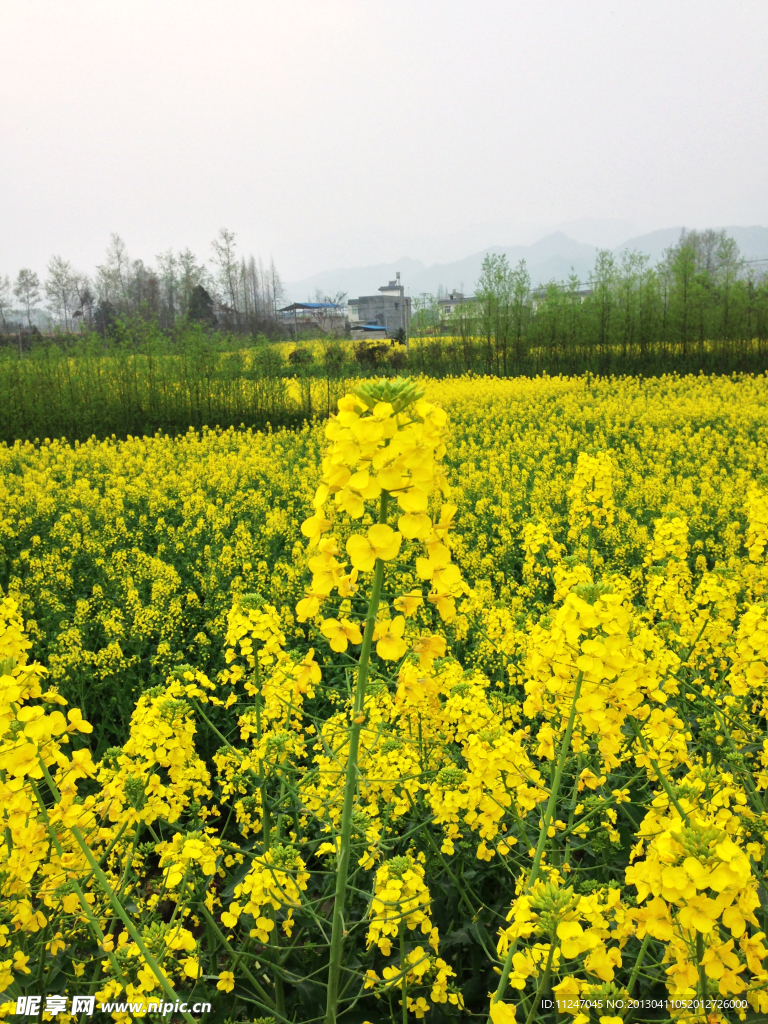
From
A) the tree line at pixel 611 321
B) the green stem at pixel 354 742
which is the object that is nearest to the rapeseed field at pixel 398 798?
the green stem at pixel 354 742

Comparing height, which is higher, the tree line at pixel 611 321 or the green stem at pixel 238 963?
the tree line at pixel 611 321

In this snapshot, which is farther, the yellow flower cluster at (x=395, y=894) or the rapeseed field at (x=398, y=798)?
the yellow flower cluster at (x=395, y=894)

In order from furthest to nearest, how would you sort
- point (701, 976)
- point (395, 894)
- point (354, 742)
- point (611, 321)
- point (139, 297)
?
1. point (139, 297)
2. point (611, 321)
3. point (395, 894)
4. point (354, 742)
5. point (701, 976)

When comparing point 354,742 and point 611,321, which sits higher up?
point 611,321

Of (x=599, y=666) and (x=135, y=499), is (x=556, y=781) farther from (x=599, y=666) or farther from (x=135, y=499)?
(x=135, y=499)

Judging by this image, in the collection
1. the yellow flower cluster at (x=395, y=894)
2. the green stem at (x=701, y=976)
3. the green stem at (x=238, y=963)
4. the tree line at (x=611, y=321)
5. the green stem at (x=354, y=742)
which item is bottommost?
the green stem at (x=238, y=963)

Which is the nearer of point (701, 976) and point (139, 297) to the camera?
point (701, 976)

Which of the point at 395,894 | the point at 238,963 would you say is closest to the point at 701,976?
the point at 395,894

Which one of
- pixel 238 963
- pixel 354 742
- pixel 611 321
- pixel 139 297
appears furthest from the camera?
pixel 139 297

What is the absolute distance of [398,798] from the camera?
2119 millimetres

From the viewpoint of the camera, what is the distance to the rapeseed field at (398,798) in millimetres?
1303

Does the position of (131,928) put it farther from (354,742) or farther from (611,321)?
(611,321)

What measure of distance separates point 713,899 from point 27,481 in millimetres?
8268

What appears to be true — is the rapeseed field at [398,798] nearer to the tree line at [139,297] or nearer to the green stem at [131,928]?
the green stem at [131,928]
